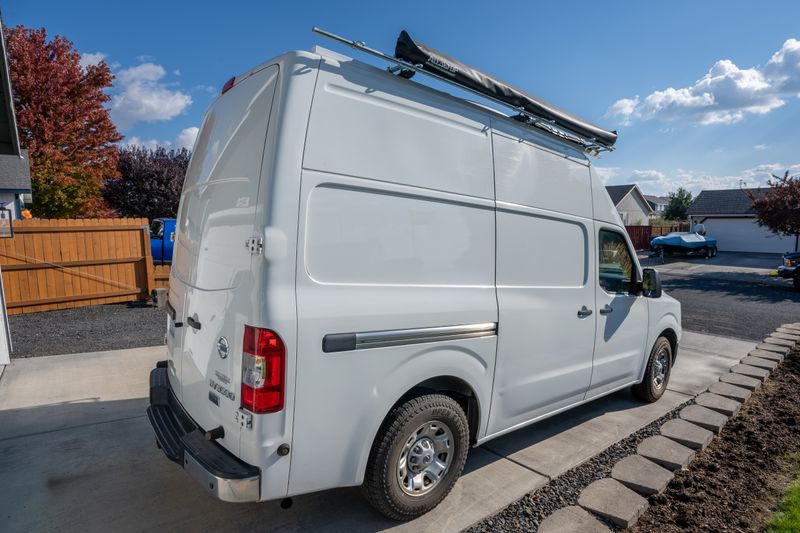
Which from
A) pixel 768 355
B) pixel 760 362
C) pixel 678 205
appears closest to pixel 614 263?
pixel 760 362

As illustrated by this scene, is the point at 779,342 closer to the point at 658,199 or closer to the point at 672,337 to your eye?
the point at 672,337

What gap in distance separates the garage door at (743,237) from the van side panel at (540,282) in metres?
38.1

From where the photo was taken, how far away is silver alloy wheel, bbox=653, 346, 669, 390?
16.3 ft

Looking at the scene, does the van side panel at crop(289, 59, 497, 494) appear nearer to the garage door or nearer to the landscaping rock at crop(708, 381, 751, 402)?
the landscaping rock at crop(708, 381, 751, 402)

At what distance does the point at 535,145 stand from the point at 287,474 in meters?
2.80

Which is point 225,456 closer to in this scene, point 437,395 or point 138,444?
point 437,395

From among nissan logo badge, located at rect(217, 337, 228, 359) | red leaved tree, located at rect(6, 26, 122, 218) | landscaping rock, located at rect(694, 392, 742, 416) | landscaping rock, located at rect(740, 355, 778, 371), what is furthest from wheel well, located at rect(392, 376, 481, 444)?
red leaved tree, located at rect(6, 26, 122, 218)

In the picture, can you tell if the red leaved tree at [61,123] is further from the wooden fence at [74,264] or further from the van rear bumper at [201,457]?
the van rear bumper at [201,457]

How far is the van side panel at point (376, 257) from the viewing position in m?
2.29

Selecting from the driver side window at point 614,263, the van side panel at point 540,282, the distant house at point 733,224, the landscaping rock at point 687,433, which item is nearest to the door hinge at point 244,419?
the van side panel at point 540,282

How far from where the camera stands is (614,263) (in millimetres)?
4203

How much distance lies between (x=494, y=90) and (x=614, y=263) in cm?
202

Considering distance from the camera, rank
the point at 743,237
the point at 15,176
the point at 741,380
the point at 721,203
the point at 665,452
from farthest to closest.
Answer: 1. the point at 721,203
2. the point at 743,237
3. the point at 15,176
4. the point at 741,380
5. the point at 665,452

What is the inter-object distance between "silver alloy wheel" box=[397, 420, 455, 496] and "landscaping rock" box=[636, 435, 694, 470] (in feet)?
6.15
